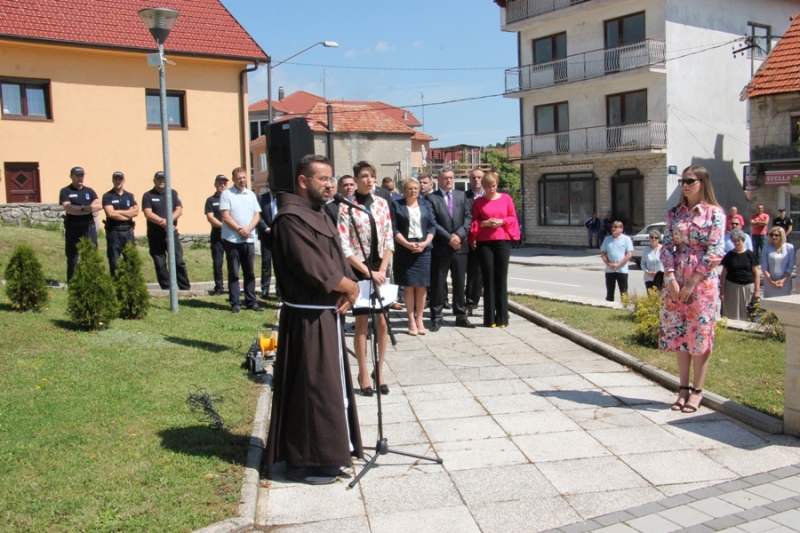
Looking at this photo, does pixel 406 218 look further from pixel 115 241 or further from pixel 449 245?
pixel 115 241

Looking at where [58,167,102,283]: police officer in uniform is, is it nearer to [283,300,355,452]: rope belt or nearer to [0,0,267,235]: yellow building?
[283,300,355,452]: rope belt

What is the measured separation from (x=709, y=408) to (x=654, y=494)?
1961 millimetres

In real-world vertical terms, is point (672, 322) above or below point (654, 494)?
above

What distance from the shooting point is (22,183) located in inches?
910

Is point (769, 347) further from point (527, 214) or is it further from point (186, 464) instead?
point (527, 214)

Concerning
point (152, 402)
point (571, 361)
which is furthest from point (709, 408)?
point (152, 402)

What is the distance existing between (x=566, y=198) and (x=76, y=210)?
28536mm

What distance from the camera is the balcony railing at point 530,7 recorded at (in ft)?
116

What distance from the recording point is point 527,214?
38594mm

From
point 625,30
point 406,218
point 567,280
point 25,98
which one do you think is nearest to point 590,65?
point 625,30

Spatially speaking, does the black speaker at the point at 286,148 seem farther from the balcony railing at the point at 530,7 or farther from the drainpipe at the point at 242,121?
the balcony railing at the point at 530,7

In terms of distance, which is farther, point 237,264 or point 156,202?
point 156,202

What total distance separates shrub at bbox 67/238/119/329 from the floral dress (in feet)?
19.7

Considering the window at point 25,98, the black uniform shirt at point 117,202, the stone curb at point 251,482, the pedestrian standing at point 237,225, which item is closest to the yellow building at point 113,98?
the window at point 25,98
